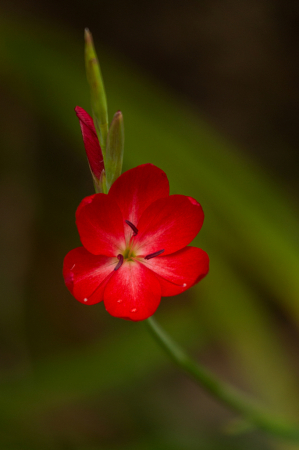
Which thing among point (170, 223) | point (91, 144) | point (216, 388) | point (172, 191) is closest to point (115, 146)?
point (91, 144)

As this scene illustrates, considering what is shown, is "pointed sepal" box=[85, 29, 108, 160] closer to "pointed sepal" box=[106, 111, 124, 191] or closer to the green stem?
"pointed sepal" box=[106, 111, 124, 191]

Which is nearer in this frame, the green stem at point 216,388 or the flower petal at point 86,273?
the flower petal at point 86,273

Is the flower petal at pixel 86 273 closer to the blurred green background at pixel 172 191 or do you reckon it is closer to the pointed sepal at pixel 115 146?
the pointed sepal at pixel 115 146

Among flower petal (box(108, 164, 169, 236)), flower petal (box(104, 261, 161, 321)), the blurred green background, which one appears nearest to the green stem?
flower petal (box(104, 261, 161, 321))

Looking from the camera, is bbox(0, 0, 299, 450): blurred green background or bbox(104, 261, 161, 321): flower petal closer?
bbox(104, 261, 161, 321): flower petal

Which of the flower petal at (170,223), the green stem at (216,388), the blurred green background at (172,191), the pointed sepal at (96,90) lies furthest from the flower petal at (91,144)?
the blurred green background at (172,191)

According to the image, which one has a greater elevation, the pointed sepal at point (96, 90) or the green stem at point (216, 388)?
the pointed sepal at point (96, 90)

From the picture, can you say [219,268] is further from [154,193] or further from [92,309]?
[154,193]
